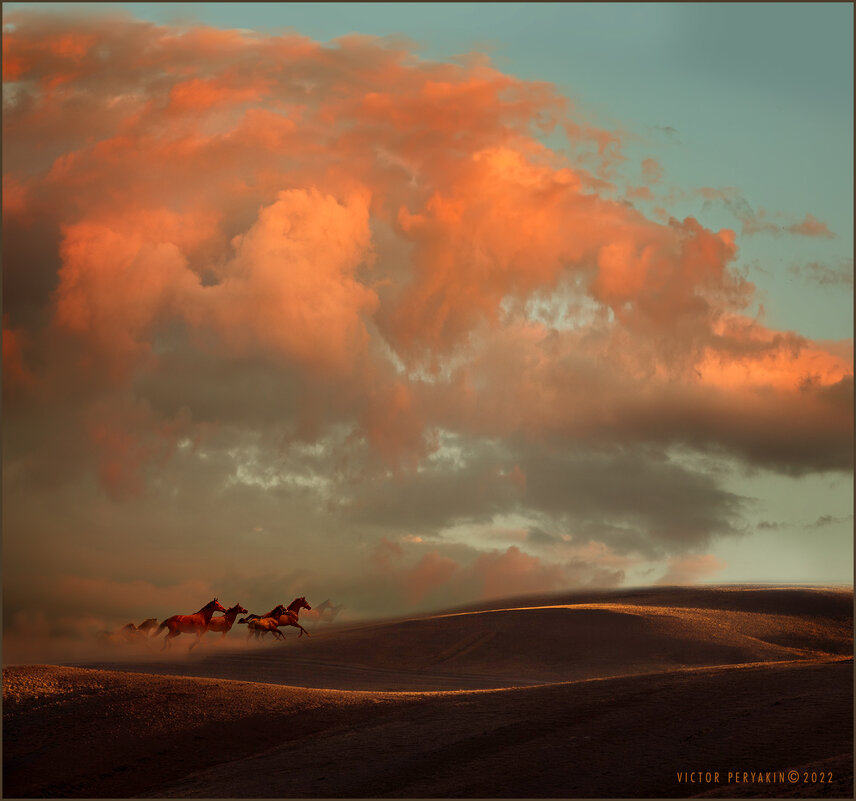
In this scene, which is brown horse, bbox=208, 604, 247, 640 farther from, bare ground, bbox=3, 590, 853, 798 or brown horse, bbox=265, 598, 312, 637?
bare ground, bbox=3, 590, 853, 798

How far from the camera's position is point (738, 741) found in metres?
15.9

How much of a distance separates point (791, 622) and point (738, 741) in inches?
1201

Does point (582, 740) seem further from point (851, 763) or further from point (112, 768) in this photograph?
point (112, 768)

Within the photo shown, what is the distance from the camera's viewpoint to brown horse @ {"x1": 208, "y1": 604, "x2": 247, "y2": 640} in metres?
33.9

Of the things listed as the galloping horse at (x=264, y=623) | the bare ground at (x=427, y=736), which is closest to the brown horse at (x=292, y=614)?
the galloping horse at (x=264, y=623)

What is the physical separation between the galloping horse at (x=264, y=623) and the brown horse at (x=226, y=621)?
1127 mm

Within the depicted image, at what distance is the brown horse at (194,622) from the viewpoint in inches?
1325

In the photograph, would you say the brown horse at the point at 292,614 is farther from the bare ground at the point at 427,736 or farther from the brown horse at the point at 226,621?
the bare ground at the point at 427,736

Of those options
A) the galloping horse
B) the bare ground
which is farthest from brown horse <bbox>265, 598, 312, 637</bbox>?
the bare ground

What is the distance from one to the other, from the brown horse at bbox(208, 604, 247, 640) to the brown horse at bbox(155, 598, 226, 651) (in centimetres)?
26

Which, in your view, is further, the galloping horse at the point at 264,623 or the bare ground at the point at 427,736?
the galloping horse at the point at 264,623

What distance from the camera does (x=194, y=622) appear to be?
33.8m

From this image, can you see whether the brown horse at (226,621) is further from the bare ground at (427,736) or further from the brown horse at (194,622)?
the bare ground at (427,736)

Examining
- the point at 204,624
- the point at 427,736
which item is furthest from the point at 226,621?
the point at 427,736
